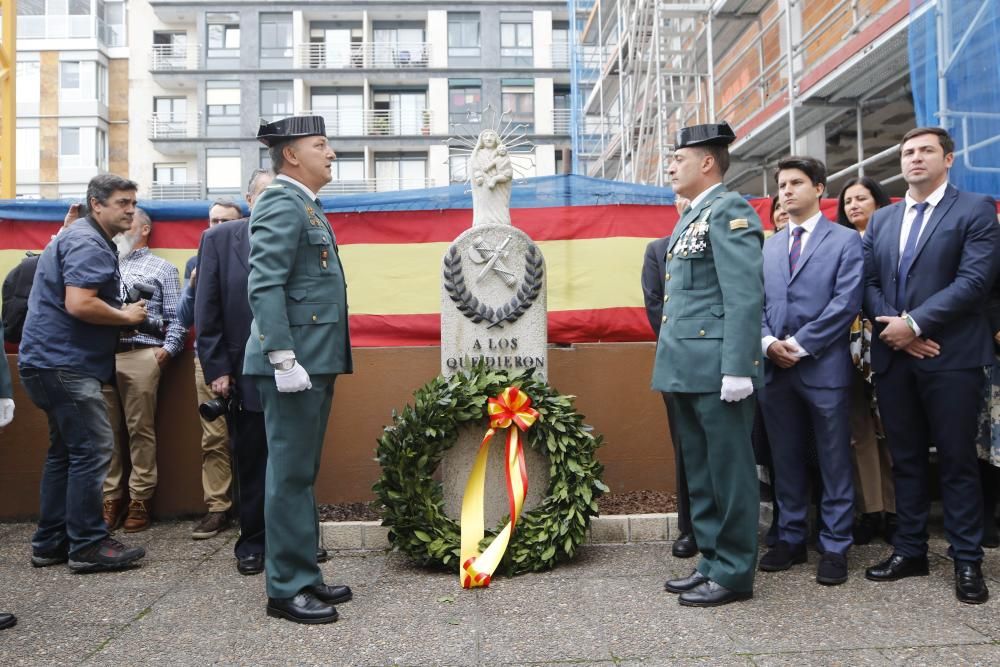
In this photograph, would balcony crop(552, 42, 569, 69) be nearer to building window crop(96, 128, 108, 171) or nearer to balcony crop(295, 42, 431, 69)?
balcony crop(295, 42, 431, 69)

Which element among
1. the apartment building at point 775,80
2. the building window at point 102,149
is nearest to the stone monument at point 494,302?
the apartment building at point 775,80

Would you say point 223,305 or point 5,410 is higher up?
point 223,305

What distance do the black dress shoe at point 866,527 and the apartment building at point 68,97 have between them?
1519 inches

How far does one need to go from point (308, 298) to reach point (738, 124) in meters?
10.6

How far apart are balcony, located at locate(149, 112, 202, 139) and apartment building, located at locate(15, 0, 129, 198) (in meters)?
2.83

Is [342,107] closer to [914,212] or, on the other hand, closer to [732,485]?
[914,212]

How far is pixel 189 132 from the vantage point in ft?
119

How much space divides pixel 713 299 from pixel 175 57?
37561 mm

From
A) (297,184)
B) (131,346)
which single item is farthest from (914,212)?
(131,346)

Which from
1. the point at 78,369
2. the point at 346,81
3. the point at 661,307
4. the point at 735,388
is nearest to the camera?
the point at 735,388

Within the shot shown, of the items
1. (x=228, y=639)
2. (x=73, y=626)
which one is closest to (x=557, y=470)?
(x=228, y=639)

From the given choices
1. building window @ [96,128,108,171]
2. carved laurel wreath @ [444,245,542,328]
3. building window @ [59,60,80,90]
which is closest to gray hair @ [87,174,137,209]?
carved laurel wreath @ [444,245,542,328]

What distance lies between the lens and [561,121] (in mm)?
36625

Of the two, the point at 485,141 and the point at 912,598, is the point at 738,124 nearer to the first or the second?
the point at 485,141
